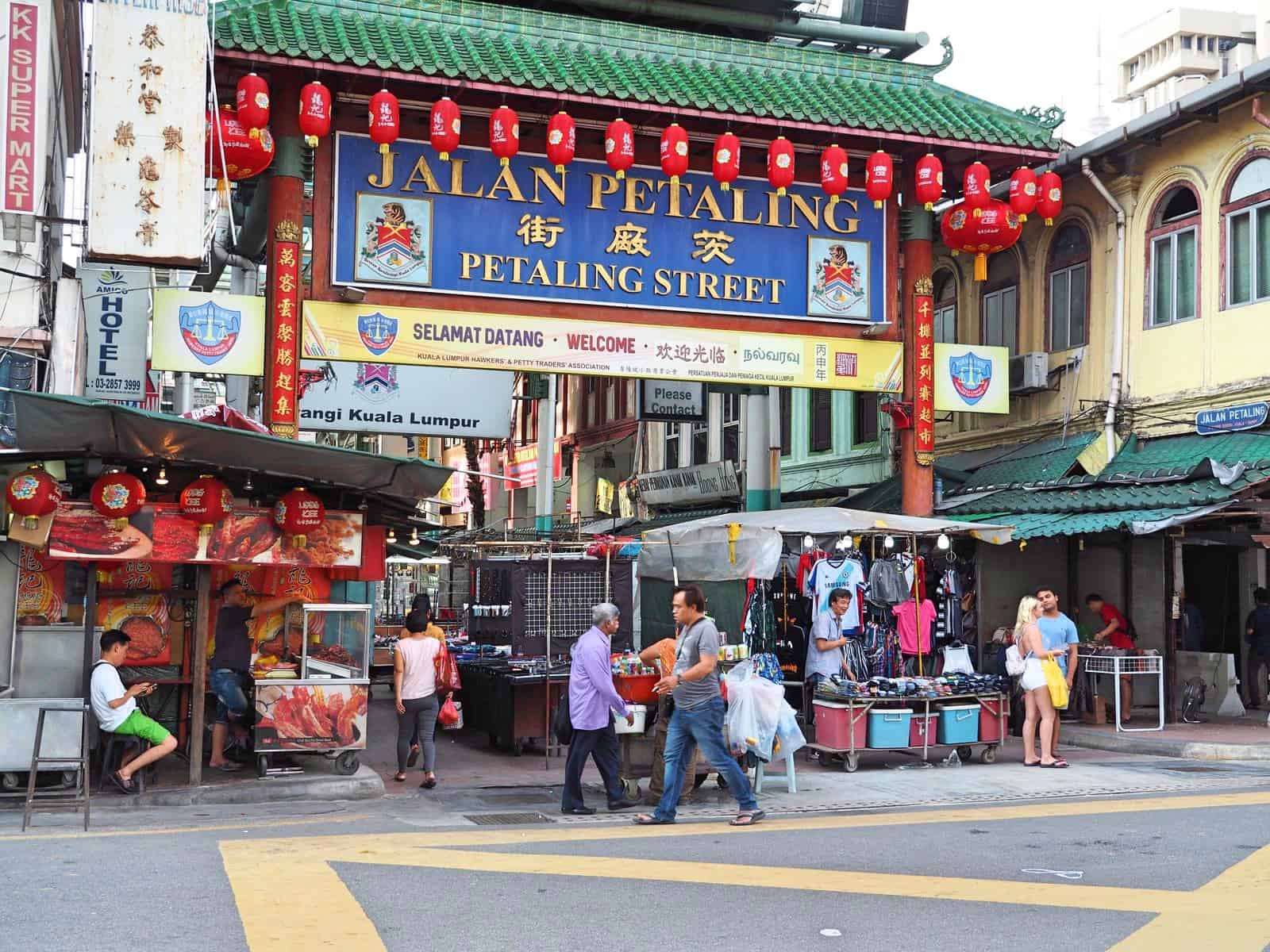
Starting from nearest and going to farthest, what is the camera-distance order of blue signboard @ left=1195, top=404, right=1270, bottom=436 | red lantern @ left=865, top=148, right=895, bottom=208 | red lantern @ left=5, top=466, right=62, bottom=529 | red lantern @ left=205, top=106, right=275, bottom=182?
red lantern @ left=5, top=466, right=62, bottom=529 < red lantern @ left=205, top=106, right=275, bottom=182 < blue signboard @ left=1195, top=404, right=1270, bottom=436 < red lantern @ left=865, top=148, right=895, bottom=208

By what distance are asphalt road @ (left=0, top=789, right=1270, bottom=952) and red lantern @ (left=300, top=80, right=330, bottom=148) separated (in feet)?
27.3

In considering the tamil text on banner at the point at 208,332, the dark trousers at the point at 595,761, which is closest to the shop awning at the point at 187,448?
the dark trousers at the point at 595,761

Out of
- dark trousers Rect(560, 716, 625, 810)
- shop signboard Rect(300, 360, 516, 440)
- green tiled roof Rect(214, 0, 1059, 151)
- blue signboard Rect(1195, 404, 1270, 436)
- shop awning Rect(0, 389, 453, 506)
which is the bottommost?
dark trousers Rect(560, 716, 625, 810)

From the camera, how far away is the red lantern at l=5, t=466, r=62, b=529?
37.2ft

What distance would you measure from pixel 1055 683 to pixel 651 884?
760 centimetres

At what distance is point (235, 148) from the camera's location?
614 inches

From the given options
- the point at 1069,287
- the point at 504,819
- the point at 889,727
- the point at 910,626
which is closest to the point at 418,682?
the point at 504,819

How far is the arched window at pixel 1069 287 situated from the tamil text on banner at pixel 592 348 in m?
4.15

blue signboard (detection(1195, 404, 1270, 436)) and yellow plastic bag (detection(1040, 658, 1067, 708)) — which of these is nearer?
yellow plastic bag (detection(1040, 658, 1067, 708))

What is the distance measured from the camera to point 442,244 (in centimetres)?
1716

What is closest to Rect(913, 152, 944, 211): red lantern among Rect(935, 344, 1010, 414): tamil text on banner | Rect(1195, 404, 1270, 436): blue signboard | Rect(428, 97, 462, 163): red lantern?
Rect(935, 344, 1010, 414): tamil text on banner

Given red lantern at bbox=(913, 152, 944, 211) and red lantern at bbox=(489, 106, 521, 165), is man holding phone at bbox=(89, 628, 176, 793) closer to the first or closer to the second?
red lantern at bbox=(489, 106, 521, 165)

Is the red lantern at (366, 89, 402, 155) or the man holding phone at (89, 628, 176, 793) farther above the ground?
the red lantern at (366, 89, 402, 155)

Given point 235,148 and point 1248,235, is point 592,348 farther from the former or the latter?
point 1248,235
